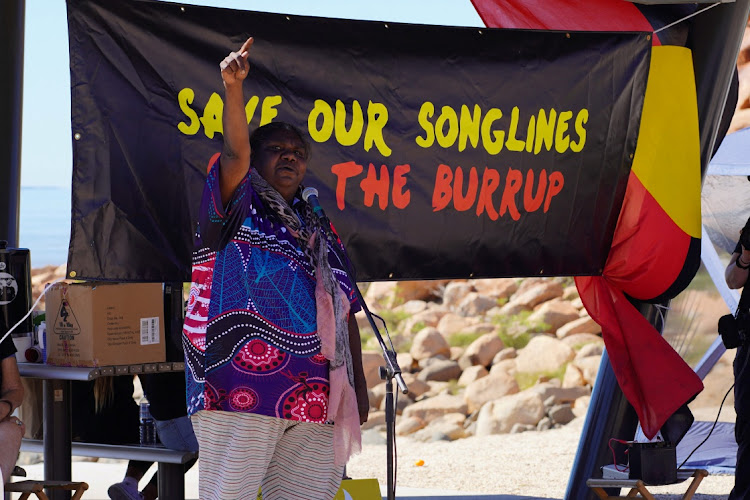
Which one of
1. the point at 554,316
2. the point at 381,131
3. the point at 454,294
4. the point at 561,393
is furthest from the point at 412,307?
the point at 381,131

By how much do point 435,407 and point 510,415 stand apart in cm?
287

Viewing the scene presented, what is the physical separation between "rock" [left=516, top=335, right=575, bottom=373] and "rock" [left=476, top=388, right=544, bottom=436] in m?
5.37

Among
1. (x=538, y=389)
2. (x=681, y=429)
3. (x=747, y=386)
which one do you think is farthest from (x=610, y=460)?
(x=538, y=389)

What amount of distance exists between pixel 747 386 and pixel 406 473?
230 inches

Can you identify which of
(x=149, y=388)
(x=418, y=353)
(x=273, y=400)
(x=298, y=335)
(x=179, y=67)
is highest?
(x=179, y=67)

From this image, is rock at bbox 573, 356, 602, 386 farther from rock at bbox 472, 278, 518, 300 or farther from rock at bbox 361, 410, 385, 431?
rock at bbox 472, 278, 518, 300

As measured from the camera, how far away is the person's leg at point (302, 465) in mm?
3588

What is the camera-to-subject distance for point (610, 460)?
19.8 feet

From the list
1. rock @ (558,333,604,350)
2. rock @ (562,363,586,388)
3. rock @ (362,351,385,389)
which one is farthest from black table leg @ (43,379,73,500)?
rock @ (558,333,604,350)

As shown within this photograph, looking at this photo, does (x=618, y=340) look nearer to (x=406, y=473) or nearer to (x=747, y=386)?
(x=747, y=386)

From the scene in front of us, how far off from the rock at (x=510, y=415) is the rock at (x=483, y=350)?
249 inches

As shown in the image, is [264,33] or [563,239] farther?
[563,239]

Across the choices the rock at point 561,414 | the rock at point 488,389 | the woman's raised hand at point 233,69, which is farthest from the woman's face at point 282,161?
the rock at point 488,389

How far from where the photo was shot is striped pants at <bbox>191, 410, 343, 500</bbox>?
3430 millimetres
